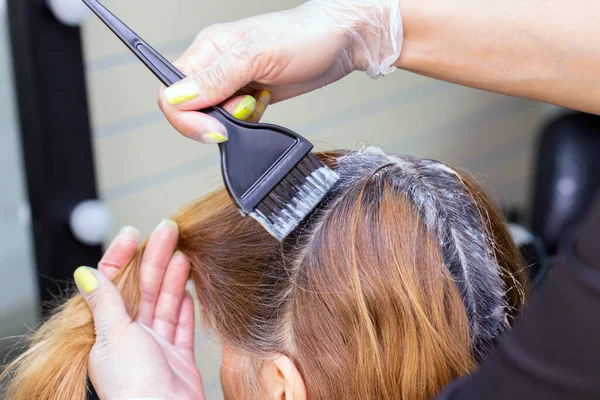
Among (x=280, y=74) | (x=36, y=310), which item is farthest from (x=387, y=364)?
(x=36, y=310)

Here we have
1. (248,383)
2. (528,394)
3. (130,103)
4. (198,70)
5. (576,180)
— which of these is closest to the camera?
(528,394)

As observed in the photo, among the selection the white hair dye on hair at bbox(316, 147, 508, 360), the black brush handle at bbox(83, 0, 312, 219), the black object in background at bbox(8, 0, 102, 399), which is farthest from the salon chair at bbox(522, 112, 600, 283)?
the black brush handle at bbox(83, 0, 312, 219)

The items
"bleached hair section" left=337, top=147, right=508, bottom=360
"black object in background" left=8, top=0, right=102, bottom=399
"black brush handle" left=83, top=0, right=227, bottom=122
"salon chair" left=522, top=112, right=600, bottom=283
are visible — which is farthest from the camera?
"salon chair" left=522, top=112, right=600, bottom=283

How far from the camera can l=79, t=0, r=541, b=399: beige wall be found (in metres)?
1.35

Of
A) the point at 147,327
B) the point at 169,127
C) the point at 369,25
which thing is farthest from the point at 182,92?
the point at 169,127

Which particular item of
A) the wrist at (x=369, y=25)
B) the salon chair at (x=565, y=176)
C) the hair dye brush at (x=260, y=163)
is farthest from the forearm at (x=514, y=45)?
the salon chair at (x=565, y=176)

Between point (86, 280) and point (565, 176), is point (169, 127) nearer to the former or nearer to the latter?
point (86, 280)

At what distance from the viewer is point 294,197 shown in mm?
750

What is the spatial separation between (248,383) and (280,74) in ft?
1.24

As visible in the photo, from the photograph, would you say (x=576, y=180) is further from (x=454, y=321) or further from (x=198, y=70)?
(x=198, y=70)

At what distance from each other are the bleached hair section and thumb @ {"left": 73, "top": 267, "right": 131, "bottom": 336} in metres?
0.32

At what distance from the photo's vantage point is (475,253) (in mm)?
826

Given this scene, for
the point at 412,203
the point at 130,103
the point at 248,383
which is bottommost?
the point at 248,383

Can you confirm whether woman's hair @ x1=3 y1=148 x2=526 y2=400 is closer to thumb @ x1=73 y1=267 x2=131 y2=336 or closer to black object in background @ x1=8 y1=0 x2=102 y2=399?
thumb @ x1=73 y1=267 x2=131 y2=336
